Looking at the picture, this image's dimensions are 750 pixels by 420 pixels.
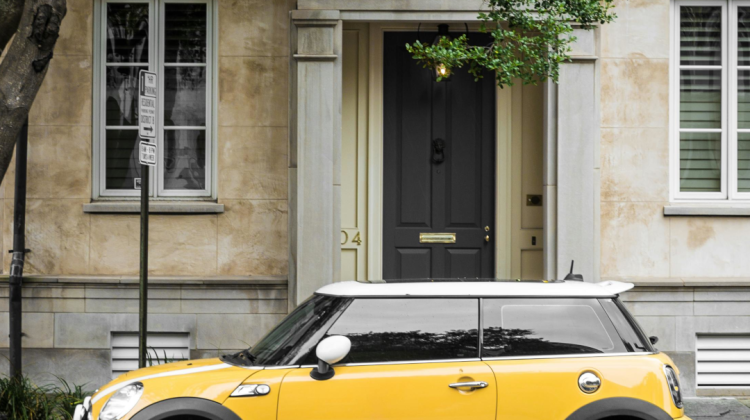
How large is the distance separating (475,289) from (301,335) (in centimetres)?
117

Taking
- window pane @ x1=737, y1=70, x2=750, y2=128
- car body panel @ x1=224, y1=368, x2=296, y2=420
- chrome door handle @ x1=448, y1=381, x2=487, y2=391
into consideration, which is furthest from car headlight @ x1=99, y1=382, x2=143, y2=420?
window pane @ x1=737, y1=70, x2=750, y2=128

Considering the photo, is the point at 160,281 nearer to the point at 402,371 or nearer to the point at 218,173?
the point at 218,173

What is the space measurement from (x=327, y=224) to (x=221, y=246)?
1.38 metres

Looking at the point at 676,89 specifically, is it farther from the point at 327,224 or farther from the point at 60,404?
the point at 60,404

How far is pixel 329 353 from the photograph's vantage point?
4691 mm

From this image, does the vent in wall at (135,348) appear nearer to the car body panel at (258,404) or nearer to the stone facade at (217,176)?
the stone facade at (217,176)

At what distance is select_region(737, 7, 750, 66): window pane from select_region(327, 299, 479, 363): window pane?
6.04m

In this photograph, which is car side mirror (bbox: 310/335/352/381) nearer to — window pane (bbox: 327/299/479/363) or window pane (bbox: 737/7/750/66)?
window pane (bbox: 327/299/479/363)

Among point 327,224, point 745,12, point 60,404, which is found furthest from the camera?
point 745,12

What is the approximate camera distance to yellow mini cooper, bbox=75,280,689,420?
480 cm

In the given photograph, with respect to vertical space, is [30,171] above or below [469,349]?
above

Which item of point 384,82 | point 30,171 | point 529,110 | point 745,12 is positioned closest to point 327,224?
point 384,82

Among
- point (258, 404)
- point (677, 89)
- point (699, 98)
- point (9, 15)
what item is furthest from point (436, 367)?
point (699, 98)

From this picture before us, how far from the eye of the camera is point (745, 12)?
9.21 meters
